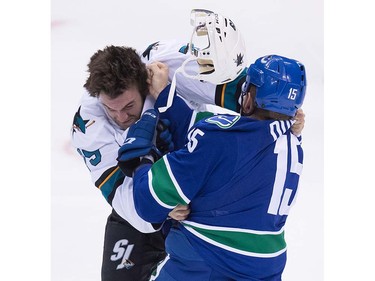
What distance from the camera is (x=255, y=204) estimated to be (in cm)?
209

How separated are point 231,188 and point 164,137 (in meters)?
0.39

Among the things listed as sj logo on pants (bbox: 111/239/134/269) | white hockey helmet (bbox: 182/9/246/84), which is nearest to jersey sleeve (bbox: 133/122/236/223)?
white hockey helmet (bbox: 182/9/246/84)

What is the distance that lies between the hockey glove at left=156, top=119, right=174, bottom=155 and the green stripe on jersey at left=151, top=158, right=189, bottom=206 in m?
0.28

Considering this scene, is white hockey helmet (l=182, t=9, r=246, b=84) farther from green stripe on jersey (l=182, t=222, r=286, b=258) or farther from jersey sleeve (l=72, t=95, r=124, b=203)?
green stripe on jersey (l=182, t=222, r=286, b=258)

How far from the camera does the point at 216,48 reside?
217 cm

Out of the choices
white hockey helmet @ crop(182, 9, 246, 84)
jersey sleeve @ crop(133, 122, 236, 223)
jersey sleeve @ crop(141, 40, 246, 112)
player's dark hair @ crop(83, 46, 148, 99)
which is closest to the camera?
jersey sleeve @ crop(133, 122, 236, 223)

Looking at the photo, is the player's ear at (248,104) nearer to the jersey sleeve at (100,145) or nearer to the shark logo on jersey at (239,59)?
the shark logo on jersey at (239,59)

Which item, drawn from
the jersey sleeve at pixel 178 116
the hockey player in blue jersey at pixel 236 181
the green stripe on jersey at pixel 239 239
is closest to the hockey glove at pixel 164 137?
the jersey sleeve at pixel 178 116

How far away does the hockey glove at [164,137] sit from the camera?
236cm

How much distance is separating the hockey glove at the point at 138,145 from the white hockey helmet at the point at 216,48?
0.71ft

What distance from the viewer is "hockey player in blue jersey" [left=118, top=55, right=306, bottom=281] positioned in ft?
6.66
